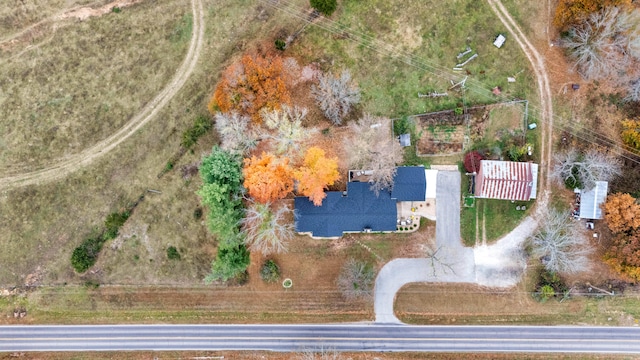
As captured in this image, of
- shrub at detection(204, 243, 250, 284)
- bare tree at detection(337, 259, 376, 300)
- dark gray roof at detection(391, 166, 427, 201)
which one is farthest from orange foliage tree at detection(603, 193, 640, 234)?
shrub at detection(204, 243, 250, 284)

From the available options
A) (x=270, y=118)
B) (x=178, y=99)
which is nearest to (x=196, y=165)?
(x=178, y=99)

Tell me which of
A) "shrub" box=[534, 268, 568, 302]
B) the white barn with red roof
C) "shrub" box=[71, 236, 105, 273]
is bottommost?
"shrub" box=[534, 268, 568, 302]

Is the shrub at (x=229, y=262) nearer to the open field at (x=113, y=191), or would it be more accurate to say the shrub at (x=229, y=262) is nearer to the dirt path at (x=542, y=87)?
the open field at (x=113, y=191)

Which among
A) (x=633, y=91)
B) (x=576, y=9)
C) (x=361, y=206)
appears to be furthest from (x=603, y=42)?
(x=361, y=206)

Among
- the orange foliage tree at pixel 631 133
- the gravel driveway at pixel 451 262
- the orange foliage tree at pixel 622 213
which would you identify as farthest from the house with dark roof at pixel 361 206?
the orange foliage tree at pixel 631 133

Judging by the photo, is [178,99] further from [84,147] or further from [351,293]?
[351,293]

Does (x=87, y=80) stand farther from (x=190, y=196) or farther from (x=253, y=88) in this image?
(x=253, y=88)

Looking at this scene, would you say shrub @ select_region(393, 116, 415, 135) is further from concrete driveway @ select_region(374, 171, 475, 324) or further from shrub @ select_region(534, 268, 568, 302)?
shrub @ select_region(534, 268, 568, 302)
